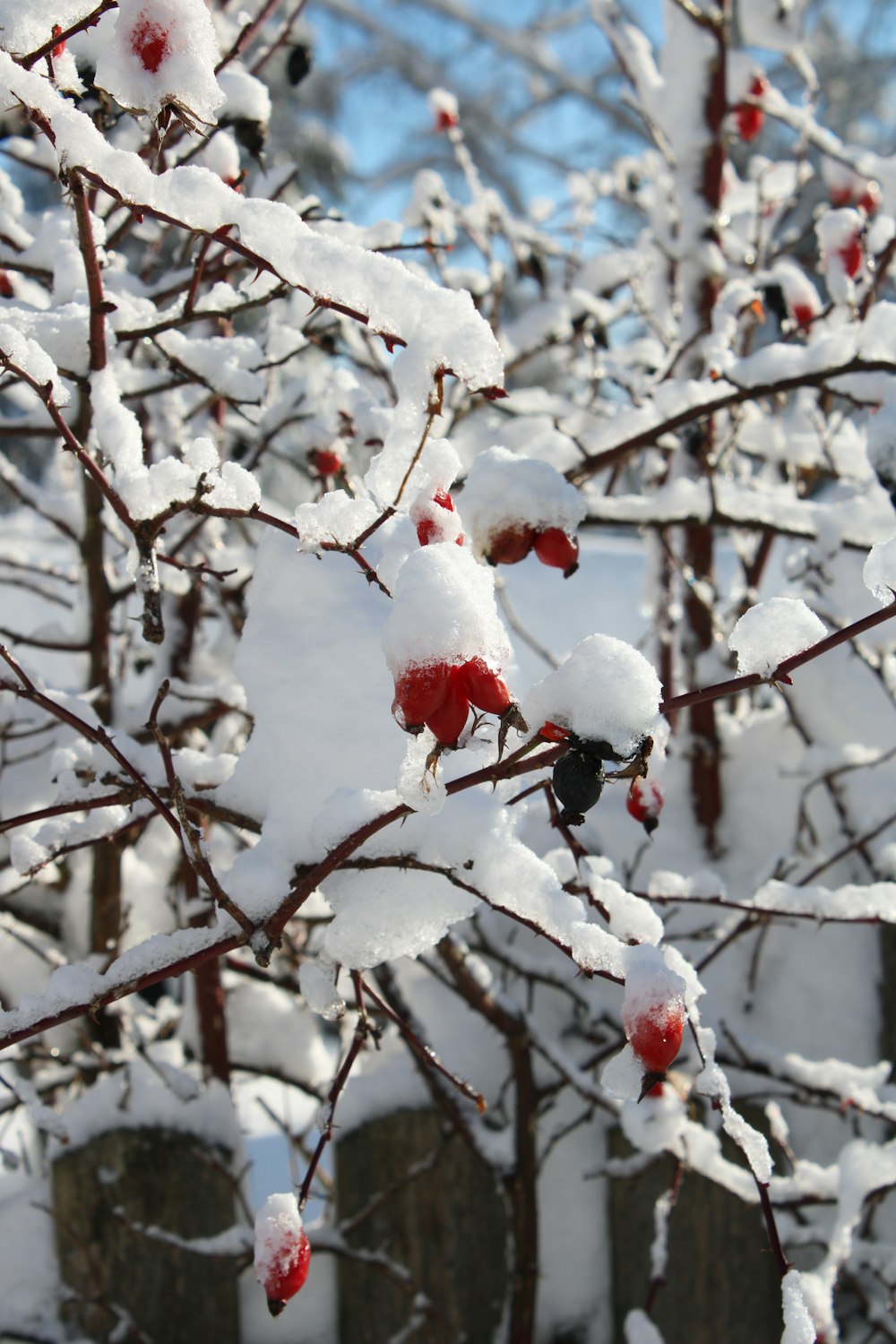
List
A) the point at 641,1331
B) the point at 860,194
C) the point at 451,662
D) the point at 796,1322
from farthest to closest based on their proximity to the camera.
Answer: the point at 860,194 → the point at 641,1331 → the point at 796,1322 → the point at 451,662

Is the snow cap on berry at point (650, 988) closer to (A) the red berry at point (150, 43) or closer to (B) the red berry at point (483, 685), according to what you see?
(B) the red berry at point (483, 685)

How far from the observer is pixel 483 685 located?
24.3 inches

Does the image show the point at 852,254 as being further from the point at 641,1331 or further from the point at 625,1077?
the point at 641,1331

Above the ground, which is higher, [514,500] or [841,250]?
[841,250]

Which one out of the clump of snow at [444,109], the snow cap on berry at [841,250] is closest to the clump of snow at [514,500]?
the snow cap on berry at [841,250]

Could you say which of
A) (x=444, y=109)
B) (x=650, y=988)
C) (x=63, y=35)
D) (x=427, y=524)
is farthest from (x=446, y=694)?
(x=444, y=109)

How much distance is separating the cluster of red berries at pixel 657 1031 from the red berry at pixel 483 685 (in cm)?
28

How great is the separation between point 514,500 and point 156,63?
46 cm

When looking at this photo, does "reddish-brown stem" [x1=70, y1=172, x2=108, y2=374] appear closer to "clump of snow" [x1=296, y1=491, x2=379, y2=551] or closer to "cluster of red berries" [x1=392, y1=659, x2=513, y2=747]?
"clump of snow" [x1=296, y1=491, x2=379, y2=551]

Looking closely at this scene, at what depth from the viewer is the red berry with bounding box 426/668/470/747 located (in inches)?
24.4

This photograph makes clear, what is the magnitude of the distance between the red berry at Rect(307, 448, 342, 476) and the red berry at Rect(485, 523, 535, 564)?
1.82 ft

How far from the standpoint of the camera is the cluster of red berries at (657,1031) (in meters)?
0.76

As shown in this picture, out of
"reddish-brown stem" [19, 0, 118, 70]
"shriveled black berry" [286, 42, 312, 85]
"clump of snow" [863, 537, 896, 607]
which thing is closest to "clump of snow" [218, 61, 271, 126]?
"shriveled black berry" [286, 42, 312, 85]

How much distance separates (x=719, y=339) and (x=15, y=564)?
1365 millimetres
